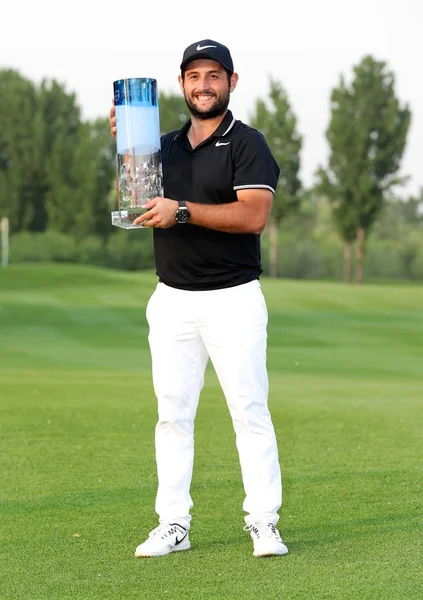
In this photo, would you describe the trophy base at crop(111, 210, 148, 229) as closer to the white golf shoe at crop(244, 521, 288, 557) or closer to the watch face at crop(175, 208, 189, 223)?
the watch face at crop(175, 208, 189, 223)

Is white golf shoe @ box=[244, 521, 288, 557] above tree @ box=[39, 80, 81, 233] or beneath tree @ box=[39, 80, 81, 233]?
beneath

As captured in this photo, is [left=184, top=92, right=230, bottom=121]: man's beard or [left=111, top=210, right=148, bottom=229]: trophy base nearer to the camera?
[left=111, top=210, right=148, bottom=229]: trophy base

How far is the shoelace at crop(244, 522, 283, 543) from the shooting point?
475 cm

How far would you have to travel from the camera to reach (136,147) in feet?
15.3

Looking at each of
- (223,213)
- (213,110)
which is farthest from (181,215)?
(213,110)

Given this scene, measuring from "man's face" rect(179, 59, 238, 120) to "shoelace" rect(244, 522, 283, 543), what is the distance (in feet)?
6.17

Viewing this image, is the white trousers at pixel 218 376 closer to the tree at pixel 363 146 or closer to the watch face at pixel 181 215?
the watch face at pixel 181 215

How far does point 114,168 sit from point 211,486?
57.0 metres

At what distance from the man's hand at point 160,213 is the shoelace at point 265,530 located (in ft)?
4.68

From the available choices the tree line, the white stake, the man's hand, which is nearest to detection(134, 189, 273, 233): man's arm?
the man's hand

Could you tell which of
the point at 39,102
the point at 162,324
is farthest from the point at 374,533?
the point at 39,102

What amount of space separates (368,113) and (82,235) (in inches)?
708

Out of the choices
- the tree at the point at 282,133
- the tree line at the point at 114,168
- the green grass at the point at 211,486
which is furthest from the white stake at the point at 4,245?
the green grass at the point at 211,486

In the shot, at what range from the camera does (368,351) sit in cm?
1822
